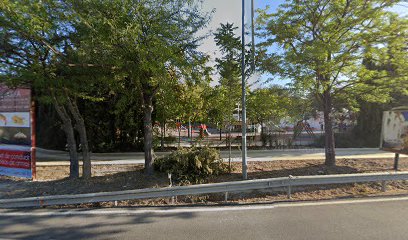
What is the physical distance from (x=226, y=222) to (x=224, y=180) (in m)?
3.16

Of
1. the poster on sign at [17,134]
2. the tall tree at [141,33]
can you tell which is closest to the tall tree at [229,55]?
the tall tree at [141,33]

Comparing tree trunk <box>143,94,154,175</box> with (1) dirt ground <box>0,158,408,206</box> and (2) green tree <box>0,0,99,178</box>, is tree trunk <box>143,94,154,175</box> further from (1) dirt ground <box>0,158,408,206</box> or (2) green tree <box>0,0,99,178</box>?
(2) green tree <box>0,0,99,178</box>

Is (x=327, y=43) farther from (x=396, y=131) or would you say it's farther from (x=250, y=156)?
(x=250, y=156)

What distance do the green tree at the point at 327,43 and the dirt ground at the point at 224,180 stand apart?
2.64 meters

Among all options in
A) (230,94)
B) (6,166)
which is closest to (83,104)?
(6,166)

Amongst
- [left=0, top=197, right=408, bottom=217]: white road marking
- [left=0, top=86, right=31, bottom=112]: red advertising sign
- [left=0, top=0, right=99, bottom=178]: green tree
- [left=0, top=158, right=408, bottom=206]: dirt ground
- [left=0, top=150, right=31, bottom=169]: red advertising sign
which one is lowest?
[left=0, top=197, right=408, bottom=217]: white road marking

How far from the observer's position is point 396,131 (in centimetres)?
906

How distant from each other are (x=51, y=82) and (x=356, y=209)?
25.3 feet

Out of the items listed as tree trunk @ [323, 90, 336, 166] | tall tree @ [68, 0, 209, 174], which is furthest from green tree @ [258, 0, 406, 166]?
tall tree @ [68, 0, 209, 174]

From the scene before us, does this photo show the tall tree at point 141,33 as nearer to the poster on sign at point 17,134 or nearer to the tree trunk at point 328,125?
the poster on sign at point 17,134

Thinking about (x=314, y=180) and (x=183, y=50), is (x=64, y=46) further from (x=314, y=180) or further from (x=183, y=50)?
(x=314, y=180)

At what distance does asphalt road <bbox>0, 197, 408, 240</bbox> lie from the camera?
466 centimetres

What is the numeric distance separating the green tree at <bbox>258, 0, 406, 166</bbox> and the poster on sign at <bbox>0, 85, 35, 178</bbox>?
7865 mm

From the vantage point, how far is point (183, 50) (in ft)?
25.7
